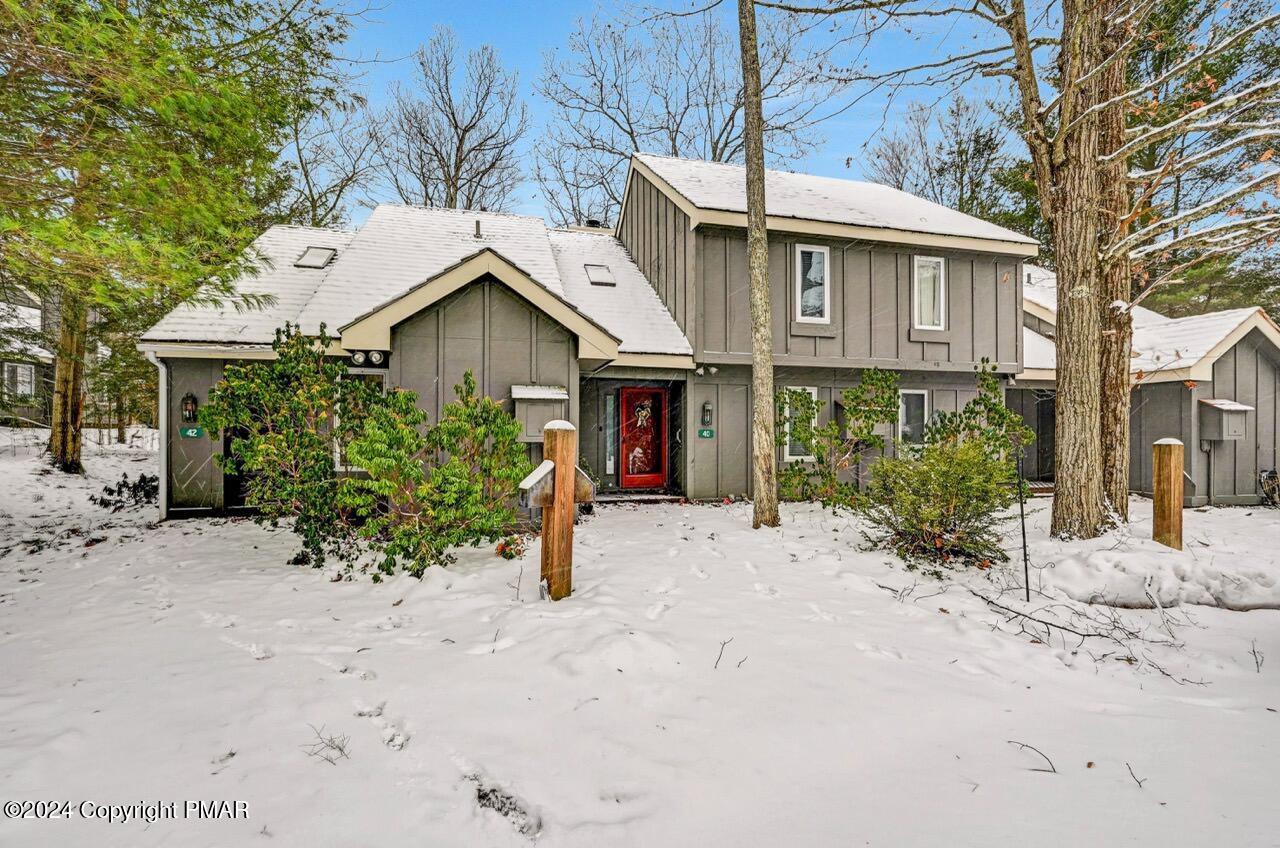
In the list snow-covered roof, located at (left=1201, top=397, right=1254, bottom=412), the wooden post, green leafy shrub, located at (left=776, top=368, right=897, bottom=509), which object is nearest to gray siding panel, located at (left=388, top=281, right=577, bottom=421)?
green leafy shrub, located at (left=776, top=368, right=897, bottom=509)

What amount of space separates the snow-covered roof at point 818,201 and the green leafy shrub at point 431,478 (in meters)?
6.42

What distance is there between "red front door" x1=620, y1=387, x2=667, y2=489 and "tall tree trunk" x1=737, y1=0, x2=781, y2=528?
4520mm

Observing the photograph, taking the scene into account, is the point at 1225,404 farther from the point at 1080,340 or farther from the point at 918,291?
the point at 1080,340

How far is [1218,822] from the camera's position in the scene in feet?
6.33

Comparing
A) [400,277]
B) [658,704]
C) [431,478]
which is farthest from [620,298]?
[658,704]

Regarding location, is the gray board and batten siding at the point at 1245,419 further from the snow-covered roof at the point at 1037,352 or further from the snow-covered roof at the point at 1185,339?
the snow-covered roof at the point at 1037,352

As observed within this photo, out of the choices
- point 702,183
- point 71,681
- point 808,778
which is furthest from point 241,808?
point 702,183

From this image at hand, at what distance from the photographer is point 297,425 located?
5.39m

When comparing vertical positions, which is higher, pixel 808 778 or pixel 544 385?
pixel 544 385

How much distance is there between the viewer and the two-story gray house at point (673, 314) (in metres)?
8.26

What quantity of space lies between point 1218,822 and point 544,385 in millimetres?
6645

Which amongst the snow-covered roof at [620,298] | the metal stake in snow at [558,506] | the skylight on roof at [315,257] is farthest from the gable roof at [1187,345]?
the skylight on roof at [315,257]

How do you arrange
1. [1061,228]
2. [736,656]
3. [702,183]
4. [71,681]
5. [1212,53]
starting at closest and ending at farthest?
[71,681] < [736,656] < [1212,53] < [1061,228] < [702,183]

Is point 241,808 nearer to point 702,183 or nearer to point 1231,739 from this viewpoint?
point 1231,739
